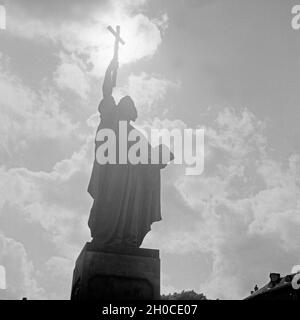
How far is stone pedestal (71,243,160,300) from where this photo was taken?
26.6 feet

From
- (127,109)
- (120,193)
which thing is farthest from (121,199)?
(127,109)

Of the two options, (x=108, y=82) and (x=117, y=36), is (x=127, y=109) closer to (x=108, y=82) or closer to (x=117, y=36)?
(x=108, y=82)

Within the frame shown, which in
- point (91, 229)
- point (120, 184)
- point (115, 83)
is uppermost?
point (115, 83)

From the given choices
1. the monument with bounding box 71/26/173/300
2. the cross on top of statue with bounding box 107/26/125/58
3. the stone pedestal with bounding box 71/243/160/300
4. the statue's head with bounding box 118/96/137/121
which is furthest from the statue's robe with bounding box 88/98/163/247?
the cross on top of statue with bounding box 107/26/125/58

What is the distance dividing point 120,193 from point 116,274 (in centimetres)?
183

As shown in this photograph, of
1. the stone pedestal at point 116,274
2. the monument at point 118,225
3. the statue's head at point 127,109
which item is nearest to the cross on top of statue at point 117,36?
the monument at point 118,225

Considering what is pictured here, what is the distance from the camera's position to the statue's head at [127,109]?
1003 centimetres

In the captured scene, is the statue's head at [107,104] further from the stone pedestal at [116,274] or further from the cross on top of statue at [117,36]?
the stone pedestal at [116,274]

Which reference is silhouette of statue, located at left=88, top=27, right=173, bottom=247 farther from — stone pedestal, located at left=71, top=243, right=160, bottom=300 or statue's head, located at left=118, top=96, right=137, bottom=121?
stone pedestal, located at left=71, top=243, right=160, bottom=300
